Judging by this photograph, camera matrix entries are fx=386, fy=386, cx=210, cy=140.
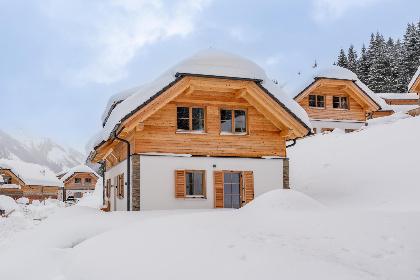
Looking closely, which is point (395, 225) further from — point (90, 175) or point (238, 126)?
point (90, 175)

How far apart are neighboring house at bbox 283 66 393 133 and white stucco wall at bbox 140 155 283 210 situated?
48.7 feet

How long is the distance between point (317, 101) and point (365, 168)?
13.5m

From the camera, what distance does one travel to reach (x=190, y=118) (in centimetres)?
1520

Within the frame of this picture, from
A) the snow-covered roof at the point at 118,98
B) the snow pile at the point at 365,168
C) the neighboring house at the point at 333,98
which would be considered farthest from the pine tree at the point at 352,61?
the snow-covered roof at the point at 118,98

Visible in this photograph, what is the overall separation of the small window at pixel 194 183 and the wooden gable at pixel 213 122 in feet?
2.91

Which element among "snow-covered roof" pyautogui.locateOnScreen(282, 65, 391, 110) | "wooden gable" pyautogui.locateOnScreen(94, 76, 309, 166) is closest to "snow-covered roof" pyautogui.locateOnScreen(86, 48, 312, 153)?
"wooden gable" pyautogui.locateOnScreen(94, 76, 309, 166)

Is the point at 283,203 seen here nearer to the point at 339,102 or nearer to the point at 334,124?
the point at 334,124

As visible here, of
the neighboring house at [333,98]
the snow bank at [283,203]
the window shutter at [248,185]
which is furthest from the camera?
the neighboring house at [333,98]

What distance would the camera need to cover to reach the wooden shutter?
49.6ft

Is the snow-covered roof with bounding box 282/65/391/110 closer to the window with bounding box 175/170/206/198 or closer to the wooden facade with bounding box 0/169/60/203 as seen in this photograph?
the window with bounding box 175/170/206/198

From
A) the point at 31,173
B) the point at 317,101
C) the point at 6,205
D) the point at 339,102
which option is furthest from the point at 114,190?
the point at 31,173

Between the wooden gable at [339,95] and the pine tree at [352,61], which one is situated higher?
the pine tree at [352,61]

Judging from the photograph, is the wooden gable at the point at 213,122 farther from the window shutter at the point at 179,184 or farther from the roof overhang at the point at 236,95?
the window shutter at the point at 179,184

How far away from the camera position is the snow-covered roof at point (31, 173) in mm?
57812
